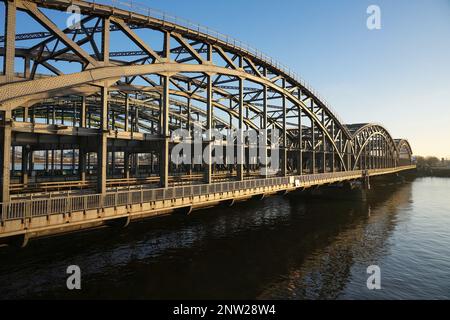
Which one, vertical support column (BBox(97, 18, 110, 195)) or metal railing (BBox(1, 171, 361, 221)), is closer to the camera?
metal railing (BBox(1, 171, 361, 221))

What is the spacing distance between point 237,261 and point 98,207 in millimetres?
10355

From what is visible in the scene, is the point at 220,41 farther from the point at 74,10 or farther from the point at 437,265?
the point at 437,265

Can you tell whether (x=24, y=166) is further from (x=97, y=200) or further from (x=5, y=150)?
(x=97, y=200)

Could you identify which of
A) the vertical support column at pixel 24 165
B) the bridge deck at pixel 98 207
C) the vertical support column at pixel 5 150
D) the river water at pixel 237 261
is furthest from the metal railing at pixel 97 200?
the vertical support column at pixel 24 165

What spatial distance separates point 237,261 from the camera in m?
19.8

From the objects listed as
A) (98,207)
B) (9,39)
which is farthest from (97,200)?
(9,39)

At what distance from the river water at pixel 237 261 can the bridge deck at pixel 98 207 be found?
3.69m

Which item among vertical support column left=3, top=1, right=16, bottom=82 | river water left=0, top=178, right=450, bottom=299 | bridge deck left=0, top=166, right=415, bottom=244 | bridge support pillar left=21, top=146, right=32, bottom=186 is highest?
vertical support column left=3, top=1, right=16, bottom=82

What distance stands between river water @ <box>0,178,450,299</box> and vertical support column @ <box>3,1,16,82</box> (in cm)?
1168

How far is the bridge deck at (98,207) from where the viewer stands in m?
12.3

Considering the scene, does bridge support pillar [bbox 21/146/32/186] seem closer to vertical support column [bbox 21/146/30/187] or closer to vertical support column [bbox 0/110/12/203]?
vertical support column [bbox 21/146/30/187]

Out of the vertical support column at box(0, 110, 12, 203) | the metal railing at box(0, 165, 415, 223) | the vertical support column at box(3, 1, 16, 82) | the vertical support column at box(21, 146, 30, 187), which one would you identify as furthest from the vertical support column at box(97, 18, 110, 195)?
the vertical support column at box(21, 146, 30, 187)

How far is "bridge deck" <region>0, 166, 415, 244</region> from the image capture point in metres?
12.3

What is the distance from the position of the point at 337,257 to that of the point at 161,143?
663 inches
